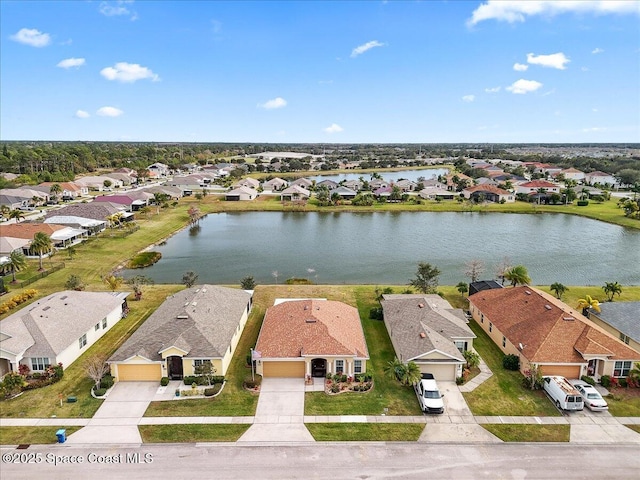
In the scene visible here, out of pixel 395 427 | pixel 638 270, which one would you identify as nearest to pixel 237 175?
pixel 638 270

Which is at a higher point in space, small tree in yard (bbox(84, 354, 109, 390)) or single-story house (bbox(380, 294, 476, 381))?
single-story house (bbox(380, 294, 476, 381))

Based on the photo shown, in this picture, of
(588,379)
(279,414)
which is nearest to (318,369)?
(279,414)

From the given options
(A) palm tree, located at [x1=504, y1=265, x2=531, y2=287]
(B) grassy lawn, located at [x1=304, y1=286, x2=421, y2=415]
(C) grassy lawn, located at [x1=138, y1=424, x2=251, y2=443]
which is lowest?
(C) grassy lawn, located at [x1=138, y1=424, x2=251, y2=443]

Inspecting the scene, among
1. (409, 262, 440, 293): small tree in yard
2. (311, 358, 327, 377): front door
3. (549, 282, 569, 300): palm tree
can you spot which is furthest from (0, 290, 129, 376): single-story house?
(549, 282, 569, 300): palm tree

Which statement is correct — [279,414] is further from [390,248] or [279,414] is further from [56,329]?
[390,248]

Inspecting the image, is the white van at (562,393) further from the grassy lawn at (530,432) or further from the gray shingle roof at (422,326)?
the gray shingle roof at (422,326)

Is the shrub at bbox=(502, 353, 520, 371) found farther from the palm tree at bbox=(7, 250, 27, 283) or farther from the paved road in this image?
the palm tree at bbox=(7, 250, 27, 283)
